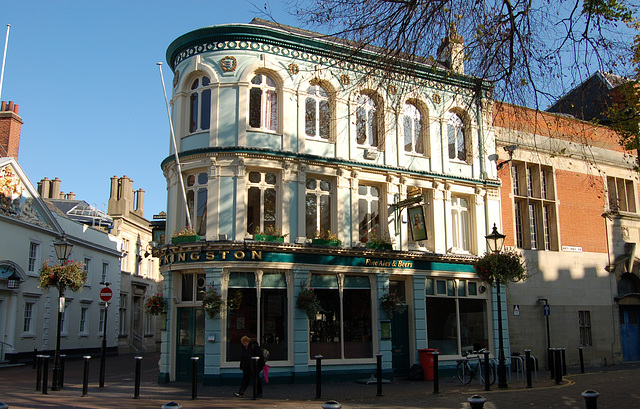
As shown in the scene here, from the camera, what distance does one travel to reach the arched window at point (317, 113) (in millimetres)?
19609

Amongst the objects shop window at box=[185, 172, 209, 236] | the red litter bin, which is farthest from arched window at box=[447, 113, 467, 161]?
shop window at box=[185, 172, 209, 236]

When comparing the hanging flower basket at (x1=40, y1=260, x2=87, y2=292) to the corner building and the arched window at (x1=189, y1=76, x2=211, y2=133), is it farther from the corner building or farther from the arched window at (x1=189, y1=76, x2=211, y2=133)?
the arched window at (x1=189, y1=76, x2=211, y2=133)

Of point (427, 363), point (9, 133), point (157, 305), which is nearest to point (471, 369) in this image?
point (427, 363)

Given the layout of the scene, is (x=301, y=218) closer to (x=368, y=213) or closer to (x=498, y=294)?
(x=368, y=213)

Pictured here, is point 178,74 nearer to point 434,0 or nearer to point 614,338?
point 434,0

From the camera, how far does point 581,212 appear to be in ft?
82.5

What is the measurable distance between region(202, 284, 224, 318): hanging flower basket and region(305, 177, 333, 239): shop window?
3.71 metres

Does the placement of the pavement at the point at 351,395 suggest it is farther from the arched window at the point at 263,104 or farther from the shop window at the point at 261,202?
the arched window at the point at 263,104

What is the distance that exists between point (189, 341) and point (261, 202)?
4727 millimetres

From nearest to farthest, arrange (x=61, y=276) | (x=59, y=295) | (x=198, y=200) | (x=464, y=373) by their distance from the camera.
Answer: (x=59, y=295), (x=61, y=276), (x=464, y=373), (x=198, y=200)

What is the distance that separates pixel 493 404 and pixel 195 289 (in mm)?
9386

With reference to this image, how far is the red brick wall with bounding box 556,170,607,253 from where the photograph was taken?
24.6 meters

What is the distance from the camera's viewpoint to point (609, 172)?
26.6 metres

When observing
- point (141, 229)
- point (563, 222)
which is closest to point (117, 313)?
point (141, 229)
